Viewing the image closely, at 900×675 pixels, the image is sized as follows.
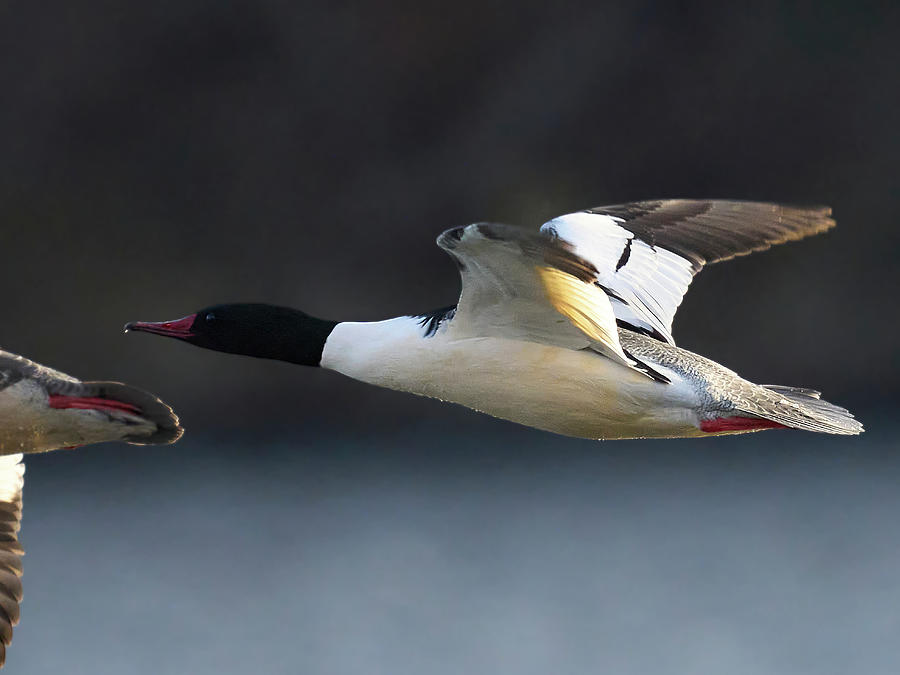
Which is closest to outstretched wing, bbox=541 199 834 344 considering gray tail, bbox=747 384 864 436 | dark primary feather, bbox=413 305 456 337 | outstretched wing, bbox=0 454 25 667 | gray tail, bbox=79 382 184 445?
gray tail, bbox=747 384 864 436

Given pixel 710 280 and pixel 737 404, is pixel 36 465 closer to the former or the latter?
pixel 710 280

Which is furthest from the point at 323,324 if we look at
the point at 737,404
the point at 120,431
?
the point at 737,404

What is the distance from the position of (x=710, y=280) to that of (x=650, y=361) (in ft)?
22.2

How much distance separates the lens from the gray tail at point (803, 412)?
3.29 meters

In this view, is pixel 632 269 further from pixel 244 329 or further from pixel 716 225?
→ pixel 244 329

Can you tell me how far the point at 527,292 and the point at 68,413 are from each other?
1.23 m

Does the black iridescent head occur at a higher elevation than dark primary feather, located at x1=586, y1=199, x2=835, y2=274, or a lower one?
lower

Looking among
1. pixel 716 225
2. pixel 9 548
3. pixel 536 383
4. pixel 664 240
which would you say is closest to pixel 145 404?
pixel 9 548

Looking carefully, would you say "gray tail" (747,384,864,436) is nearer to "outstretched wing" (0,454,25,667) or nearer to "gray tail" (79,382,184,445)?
"gray tail" (79,382,184,445)

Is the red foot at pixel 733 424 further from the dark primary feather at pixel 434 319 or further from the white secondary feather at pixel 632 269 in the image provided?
the dark primary feather at pixel 434 319

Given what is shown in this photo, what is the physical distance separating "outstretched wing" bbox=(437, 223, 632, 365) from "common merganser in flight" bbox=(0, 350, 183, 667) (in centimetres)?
80

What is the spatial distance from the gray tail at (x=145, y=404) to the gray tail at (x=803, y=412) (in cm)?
149

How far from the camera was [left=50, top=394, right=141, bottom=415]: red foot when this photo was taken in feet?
10.8

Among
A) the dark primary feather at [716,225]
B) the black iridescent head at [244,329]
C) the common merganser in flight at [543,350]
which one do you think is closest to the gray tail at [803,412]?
the common merganser in flight at [543,350]
